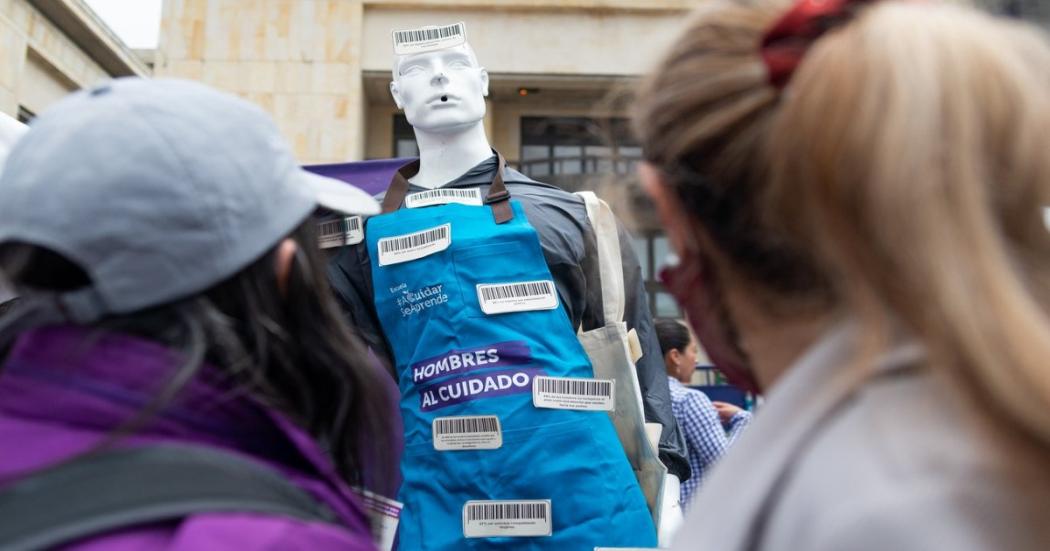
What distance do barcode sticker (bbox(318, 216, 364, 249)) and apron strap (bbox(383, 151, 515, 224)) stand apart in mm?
90

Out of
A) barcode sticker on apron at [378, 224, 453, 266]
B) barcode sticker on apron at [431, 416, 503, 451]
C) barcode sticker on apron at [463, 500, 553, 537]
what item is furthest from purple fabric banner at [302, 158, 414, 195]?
barcode sticker on apron at [463, 500, 553, 537]

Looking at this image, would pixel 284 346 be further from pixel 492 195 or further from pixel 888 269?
pixel 492 195

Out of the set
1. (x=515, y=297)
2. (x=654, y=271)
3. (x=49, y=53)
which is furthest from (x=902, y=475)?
(x=654, y=271)

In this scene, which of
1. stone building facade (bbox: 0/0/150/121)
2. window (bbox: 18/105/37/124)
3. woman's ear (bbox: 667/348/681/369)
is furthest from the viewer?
window (bbox: 18/105/37/124)

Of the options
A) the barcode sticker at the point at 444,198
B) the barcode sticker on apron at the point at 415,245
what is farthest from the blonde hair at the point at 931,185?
the barcode sticker at the point at 444,198

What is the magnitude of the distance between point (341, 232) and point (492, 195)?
42 centimetres

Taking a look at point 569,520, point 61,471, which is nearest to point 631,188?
point 61,471

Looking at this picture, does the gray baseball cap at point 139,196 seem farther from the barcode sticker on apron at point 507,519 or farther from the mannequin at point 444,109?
the mannequin at point 444,109

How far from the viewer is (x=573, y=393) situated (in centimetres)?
217

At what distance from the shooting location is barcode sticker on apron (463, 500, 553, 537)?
6.75 ft

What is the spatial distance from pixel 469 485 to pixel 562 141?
44.4 feet

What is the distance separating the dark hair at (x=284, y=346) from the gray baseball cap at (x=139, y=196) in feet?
0.09

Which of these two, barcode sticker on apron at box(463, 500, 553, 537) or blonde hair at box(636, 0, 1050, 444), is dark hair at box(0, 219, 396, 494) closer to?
blonde hair at box(636, 0, 1050, 444)

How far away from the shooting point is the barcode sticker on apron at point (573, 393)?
2.14 metres
